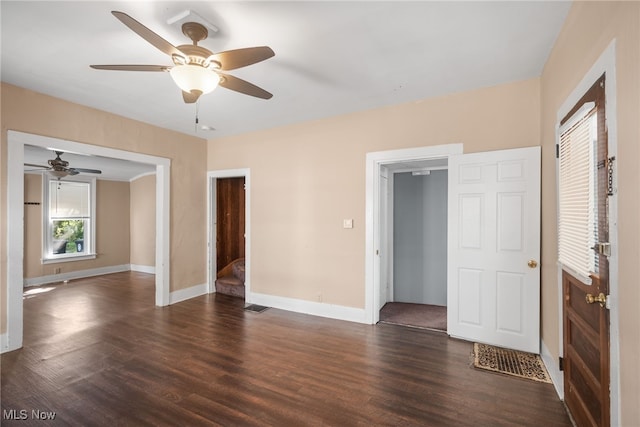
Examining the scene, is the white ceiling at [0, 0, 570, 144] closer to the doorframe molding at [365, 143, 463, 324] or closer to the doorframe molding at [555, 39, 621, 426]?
the doorframe molding at [365, 143, 463, 324]

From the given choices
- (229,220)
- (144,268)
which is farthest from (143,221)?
(229,220)

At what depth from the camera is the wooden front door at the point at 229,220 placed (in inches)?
228

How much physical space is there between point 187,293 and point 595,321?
506 cm

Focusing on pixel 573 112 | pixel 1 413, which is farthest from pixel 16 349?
pixel 573 112

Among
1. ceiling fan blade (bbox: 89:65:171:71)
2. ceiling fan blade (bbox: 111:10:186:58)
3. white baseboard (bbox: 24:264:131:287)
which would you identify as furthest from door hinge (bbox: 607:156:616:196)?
white baseboard (bbox: 24:264:131:287)

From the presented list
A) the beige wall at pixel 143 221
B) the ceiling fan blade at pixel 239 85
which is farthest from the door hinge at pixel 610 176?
A: the beige wall at pixel 143 221

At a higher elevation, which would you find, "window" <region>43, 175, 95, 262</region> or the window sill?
"window" <region>43, 175, 95, 262</region>

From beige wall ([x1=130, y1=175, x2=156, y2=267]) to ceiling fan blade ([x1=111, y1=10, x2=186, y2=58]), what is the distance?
6307 millimetres

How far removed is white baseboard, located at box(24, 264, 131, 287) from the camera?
6.12 metres

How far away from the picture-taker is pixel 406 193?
→ 496cm

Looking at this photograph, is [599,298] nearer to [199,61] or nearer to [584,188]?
[584,188]

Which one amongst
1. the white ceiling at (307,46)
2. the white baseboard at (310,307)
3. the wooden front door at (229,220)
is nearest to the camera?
the white ceiling at (307,46)

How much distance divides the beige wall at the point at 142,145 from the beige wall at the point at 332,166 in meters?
0.58

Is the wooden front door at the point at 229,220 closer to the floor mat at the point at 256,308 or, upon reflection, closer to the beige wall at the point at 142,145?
the beige wall at the point at 142,145
